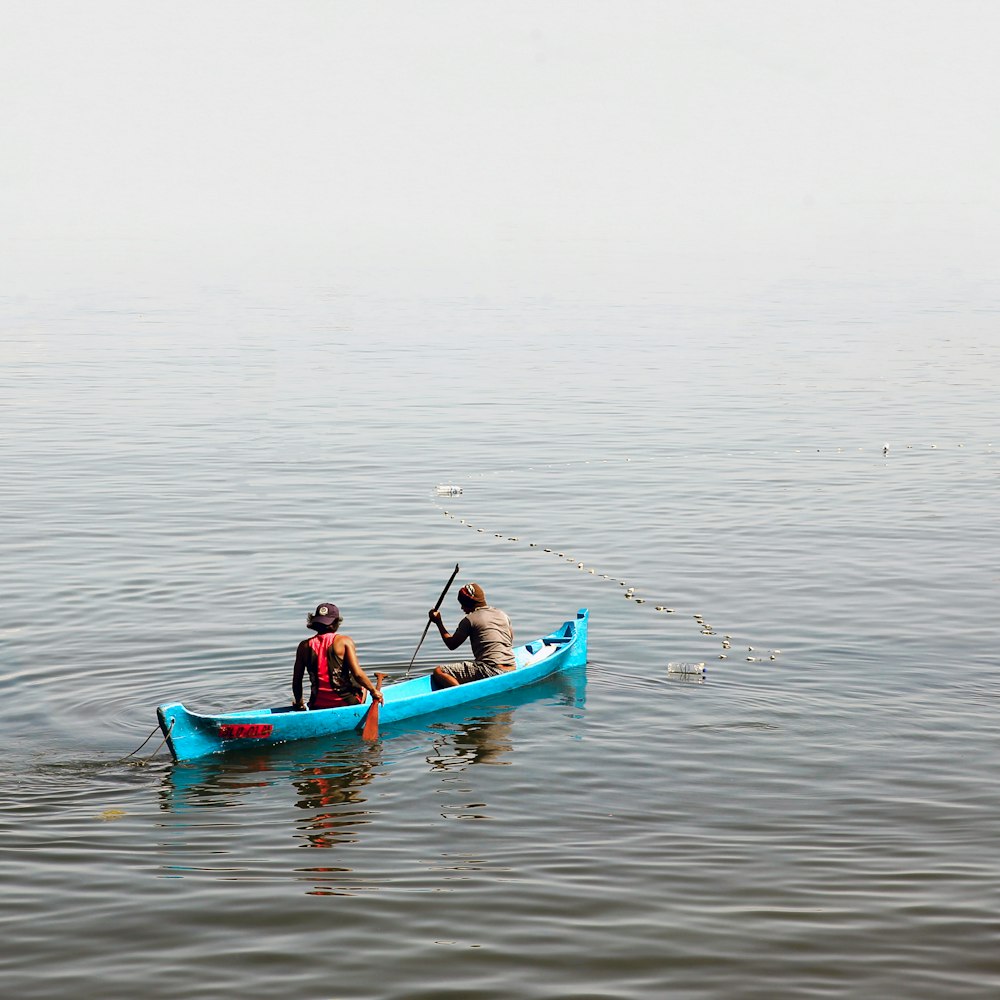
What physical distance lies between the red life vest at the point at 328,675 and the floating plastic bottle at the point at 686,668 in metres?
4.56

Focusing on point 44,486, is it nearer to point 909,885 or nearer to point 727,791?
point 727,791

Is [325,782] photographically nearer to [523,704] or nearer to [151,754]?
[151,754]

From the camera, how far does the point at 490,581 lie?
25656 millimetres

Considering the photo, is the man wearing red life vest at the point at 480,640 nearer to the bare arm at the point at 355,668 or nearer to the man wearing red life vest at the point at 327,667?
the bare arm at the point at 355,668

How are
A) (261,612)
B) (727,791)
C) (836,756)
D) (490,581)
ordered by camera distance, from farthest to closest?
(490,581)
(261,612)
(836,756)
(727,791)

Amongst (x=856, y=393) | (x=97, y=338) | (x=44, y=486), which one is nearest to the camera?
(x=44, y=486)

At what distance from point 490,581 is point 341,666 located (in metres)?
8.51

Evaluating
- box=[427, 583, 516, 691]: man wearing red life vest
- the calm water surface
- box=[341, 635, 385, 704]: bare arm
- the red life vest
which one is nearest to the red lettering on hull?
the calm water surface

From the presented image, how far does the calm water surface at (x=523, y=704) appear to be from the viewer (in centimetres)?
1180

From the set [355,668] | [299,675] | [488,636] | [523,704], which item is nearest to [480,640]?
[488,636]

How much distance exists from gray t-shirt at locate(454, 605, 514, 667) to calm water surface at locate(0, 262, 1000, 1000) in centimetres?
55

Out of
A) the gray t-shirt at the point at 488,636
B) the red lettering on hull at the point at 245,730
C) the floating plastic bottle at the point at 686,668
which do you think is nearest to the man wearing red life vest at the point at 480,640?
the gray t-shirt at the point at 488,636

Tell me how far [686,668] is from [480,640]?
2678mm

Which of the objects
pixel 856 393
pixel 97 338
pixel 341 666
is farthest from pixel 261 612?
pixel 97 338
